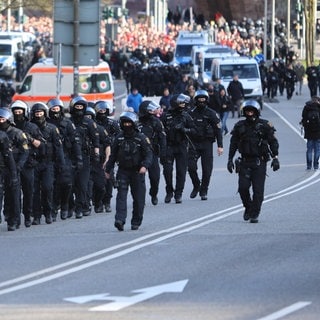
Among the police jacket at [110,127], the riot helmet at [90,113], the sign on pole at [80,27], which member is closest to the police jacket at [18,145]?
the riot helmet at [90,113]

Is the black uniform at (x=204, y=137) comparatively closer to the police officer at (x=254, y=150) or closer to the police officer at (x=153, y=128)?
the police officer at (x=153, y=128)

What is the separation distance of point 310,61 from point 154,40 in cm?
2359

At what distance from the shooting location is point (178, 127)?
27.0m

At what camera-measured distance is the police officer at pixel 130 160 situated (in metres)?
21.8

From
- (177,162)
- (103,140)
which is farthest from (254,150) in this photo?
(177,162)

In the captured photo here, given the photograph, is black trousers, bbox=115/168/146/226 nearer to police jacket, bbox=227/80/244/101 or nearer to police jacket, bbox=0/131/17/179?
police jacket, bbox=0/131/17/179

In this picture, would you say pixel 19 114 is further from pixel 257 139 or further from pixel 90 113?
pixel 257 139

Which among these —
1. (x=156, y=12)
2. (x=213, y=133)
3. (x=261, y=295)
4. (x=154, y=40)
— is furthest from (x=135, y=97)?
(x=156, y=12)

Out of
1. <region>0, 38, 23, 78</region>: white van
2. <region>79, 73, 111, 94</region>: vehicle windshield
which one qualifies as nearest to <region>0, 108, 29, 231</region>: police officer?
<region>79, 73, 111, 94</region>: vehicle windshield

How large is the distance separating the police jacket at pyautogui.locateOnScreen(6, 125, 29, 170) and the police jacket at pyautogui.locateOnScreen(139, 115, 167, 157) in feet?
10.9

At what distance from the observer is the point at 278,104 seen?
214 ft

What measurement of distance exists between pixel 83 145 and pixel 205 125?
283cm

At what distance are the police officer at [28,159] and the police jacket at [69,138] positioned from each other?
109 cm

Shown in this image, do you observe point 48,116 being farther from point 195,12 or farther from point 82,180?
point 195,12
